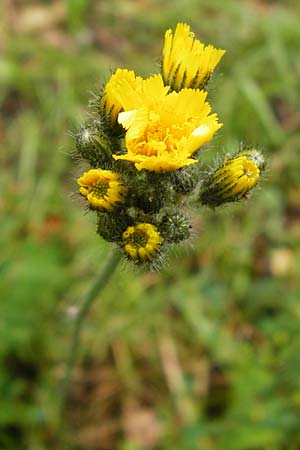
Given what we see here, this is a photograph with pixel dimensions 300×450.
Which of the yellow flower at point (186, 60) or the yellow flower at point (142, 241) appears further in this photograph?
the yellow flower at point (186, 60)

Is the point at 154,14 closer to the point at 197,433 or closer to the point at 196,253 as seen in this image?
the point at 196,253

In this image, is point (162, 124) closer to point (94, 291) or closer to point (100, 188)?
point (100, 188)

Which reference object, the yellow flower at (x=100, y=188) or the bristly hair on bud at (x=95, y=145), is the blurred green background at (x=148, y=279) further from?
the bristly hair on bud at (x=95, y=145)

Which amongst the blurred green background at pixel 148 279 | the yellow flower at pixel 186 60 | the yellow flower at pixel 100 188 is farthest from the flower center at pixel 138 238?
the yellow flower at pixel 186 60

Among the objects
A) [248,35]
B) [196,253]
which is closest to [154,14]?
[248,35]

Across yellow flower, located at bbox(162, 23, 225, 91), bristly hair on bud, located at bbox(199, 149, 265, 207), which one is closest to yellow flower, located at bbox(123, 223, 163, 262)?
bristly hair on bud, located at bbox(199, 149, 265, 207)

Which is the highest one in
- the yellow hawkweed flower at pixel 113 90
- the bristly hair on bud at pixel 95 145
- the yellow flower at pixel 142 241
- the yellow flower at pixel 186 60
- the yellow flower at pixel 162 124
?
the yellow flower at pixel 186 60
